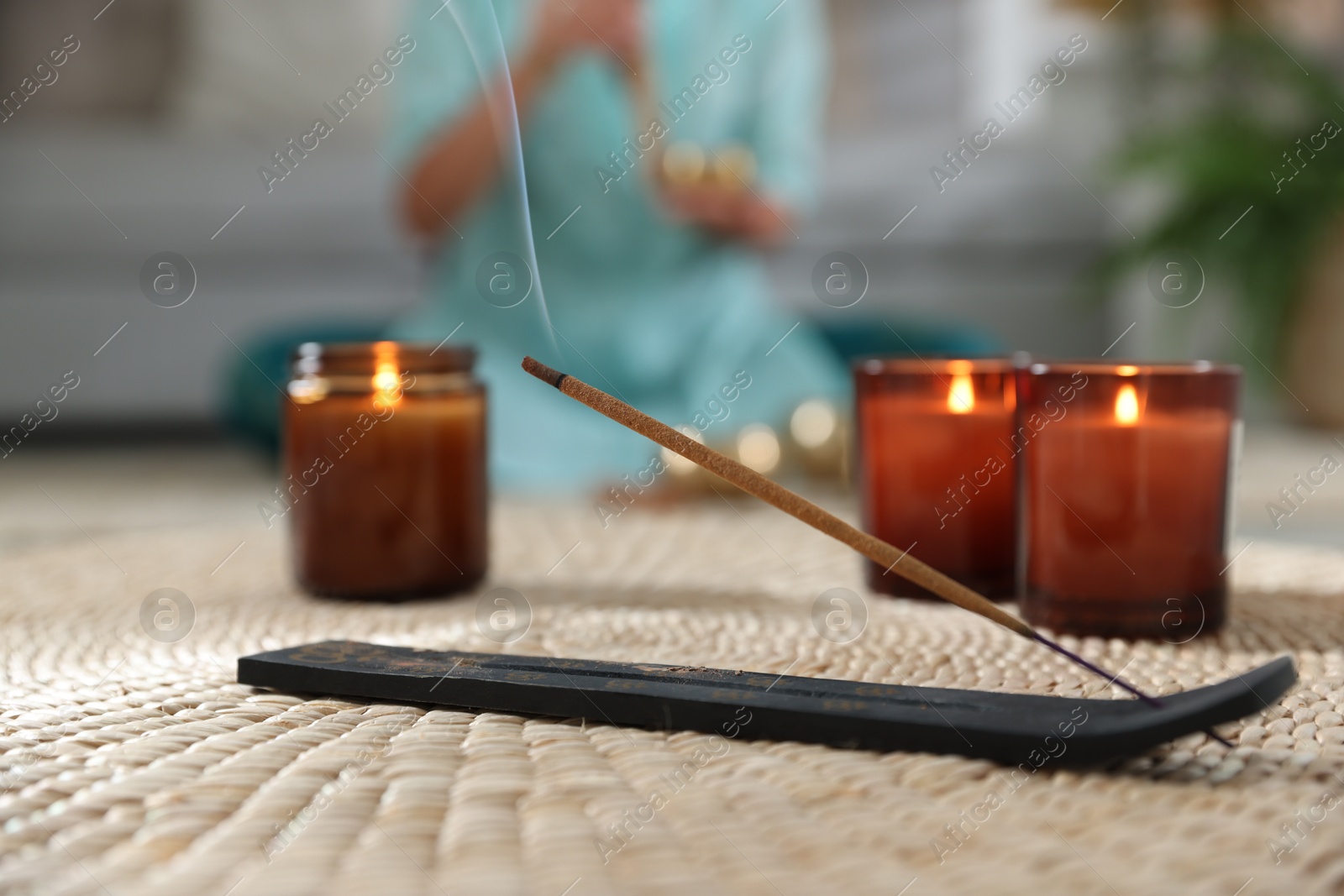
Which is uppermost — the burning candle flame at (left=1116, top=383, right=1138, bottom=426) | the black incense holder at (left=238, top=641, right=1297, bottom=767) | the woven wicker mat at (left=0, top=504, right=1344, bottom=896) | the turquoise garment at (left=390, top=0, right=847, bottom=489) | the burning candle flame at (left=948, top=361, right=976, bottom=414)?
the turquoise garment at (left=390, top=0, right=847, bottom=489)

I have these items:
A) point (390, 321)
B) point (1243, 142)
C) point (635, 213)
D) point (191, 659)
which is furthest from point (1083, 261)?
point (191, 659)

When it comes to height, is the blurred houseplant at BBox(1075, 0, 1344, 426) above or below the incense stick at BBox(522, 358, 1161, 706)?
above

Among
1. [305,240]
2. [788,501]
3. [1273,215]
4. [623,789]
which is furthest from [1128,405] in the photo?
[305,240]

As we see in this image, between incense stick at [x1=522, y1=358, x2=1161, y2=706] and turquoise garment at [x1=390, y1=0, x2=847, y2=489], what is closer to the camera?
incense stick at [x1=522, y1=358, x2=1161, y2=706]

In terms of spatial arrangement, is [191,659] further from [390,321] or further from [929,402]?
[390,321]

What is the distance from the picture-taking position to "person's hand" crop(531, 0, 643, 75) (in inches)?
50.4

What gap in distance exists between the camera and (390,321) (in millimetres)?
2109

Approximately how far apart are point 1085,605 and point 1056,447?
7 cm

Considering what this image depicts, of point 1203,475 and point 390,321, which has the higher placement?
point 390,321

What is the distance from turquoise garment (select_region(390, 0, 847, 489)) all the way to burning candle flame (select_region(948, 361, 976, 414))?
0.78m

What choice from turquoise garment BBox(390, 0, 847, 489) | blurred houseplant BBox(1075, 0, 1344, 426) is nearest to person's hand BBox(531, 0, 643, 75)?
turquoise garment BBox(390, 0, 847, 489)

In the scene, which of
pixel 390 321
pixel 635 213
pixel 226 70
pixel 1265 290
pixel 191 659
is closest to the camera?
pixel 191 659

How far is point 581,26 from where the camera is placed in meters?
1.29

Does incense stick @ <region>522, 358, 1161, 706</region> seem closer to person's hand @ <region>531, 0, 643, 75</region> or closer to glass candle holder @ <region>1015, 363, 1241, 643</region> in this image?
glass candle holder @ <region>1015, 363, 1241, 643</region>
